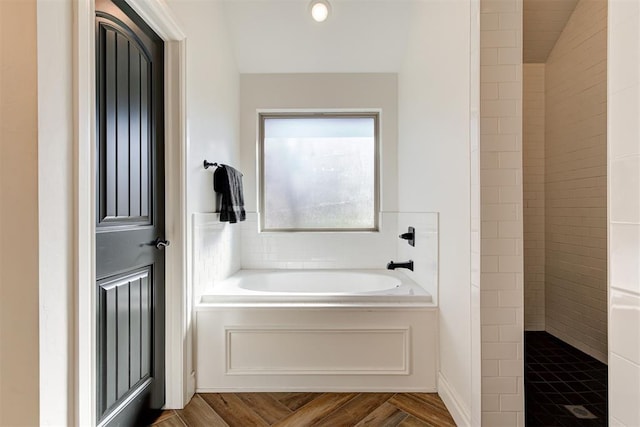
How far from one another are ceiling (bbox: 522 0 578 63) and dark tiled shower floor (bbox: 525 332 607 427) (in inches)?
84.5

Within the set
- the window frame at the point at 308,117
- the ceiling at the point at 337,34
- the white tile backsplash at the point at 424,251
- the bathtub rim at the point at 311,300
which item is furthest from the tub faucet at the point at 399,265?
the ceiling at the point at 337,34

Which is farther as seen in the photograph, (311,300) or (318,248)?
(318,248)

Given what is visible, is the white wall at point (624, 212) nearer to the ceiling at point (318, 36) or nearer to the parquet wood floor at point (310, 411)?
the parquet wood floor at point (310, 411)

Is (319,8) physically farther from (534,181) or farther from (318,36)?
(534,181)

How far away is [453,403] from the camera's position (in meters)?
1.70

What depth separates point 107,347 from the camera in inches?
52.8

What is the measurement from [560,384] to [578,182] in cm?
131

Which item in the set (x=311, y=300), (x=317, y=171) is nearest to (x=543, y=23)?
(x=317, y=171)

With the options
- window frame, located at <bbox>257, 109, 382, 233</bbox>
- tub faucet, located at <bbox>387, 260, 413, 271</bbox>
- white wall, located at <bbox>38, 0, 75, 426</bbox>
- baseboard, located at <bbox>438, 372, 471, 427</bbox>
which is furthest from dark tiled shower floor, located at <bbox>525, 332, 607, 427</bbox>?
white wall, located at <bbox>38, 0, 75, 426</bbox>

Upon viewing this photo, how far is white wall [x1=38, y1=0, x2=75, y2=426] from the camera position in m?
0.93

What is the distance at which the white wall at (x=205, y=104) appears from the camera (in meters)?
1.86

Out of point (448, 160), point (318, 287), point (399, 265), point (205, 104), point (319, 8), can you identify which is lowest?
point (318, 287)

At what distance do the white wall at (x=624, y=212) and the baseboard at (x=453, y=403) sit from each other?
3.58 ft

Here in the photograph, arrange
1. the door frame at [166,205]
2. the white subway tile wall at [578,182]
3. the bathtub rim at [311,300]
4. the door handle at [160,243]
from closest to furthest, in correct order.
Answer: the door frame at [166,205]
the door handle at [160,243]
the bathtub rim at [311,300]
the white subway tile wall at [578,182]
